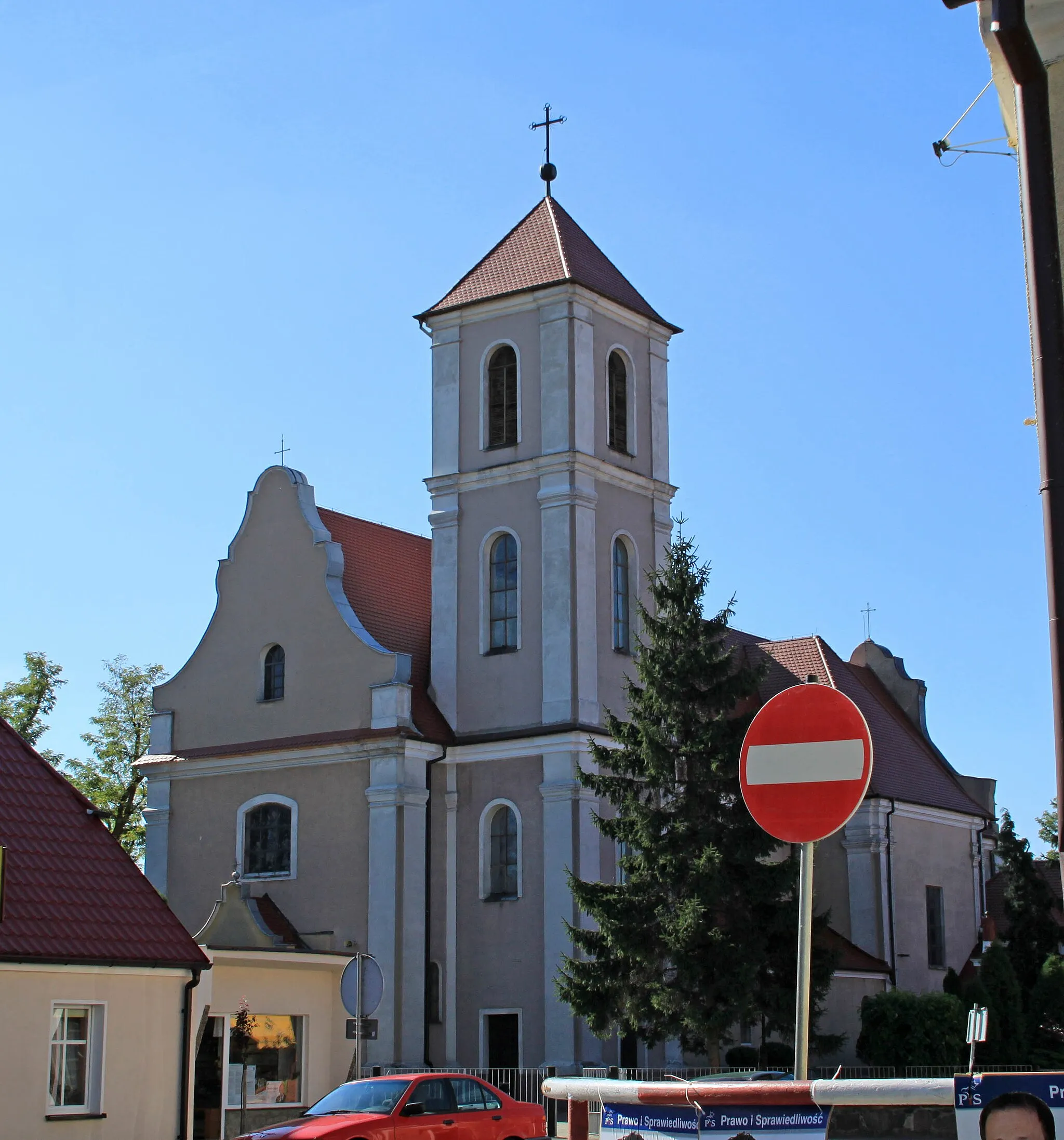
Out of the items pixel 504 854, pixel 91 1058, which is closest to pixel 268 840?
pixel 504 854

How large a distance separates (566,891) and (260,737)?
813cm

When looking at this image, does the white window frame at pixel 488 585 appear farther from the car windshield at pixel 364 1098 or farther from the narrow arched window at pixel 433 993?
the car windshield at pixel 364 1098

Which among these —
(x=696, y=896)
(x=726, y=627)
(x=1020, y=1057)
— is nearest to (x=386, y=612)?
(x=726, y=627)

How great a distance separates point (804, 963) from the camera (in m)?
6.27

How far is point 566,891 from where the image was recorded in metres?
31.7

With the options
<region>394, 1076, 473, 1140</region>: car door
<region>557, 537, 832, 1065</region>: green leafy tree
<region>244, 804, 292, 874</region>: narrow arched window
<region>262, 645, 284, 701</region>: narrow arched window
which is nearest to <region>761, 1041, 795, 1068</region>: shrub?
<region>557, 537, 832, 1065</region>: green leafy tree

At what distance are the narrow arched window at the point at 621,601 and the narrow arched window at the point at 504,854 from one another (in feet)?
14.2

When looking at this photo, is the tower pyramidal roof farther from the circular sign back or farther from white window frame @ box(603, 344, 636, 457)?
the circular sign back

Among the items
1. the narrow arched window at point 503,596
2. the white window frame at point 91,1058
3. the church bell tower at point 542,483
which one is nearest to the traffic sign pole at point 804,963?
the white window frame at point 91,1058

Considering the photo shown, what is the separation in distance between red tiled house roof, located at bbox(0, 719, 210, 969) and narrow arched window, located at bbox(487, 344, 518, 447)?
1590 centimetres

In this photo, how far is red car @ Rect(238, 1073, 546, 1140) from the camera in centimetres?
1697

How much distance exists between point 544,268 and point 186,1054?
66.8 ft

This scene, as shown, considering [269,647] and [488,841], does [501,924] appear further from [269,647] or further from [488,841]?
[269,647]

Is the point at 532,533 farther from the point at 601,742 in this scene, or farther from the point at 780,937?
the point at 780,937
